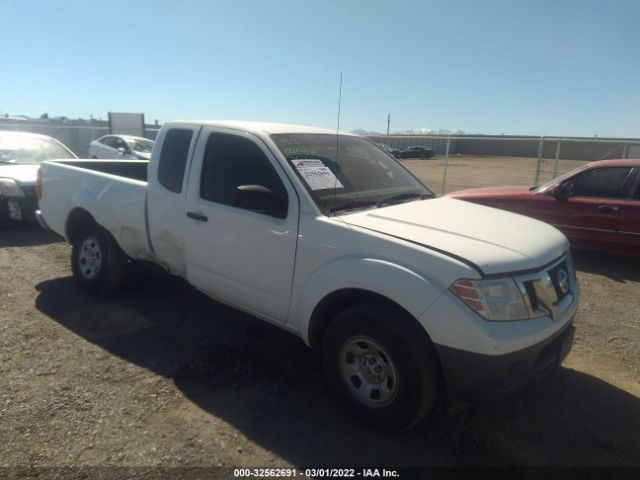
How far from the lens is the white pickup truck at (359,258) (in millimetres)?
2566

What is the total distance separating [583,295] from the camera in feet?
17.8

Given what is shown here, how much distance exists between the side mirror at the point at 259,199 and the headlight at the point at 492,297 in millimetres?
1309

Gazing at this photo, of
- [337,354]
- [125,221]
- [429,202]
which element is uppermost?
[429,202]

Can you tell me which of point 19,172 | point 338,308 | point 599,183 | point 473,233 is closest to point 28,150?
point 19,172

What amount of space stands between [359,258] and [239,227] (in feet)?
3.50

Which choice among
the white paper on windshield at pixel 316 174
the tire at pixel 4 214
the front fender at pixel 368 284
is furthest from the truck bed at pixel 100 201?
the tire at pixel 4 214

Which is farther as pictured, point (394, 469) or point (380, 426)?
point (380, 426)

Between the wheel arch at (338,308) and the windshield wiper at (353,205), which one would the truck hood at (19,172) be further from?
the wheel arch at (338,308)

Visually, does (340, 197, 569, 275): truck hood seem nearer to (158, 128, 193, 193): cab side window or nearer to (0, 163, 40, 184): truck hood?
(158, 128, 193, 193): cab side window

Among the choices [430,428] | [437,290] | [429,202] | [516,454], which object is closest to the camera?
[437,290]

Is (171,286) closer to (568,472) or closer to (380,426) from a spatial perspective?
(380,426)

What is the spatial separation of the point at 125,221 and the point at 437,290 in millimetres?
3202

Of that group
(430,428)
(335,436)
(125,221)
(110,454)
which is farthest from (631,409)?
(125,221)

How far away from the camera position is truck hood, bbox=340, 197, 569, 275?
105 inches
